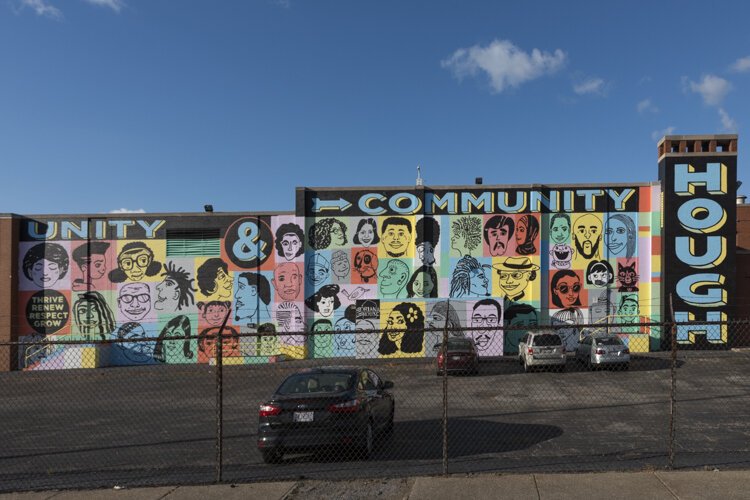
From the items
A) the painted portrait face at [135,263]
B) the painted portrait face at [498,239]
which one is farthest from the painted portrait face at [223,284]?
the painted portrait face at [498,239]

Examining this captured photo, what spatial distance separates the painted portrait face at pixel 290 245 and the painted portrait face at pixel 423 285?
6.67 m

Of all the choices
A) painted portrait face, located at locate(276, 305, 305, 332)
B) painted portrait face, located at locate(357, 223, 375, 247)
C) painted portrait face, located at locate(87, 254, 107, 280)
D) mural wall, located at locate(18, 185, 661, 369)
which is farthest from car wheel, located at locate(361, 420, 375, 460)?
painted portrait face, located at locate(87, 254, 107, 280)

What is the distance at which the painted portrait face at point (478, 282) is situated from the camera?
97.7ft

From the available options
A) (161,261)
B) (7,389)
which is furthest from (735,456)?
(161,261)

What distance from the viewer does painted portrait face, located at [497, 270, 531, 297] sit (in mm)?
29609

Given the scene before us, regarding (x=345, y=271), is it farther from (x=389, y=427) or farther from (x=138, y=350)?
(x=389, y=427)

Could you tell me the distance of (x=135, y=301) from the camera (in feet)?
99.0

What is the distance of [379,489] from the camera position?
6.93 m

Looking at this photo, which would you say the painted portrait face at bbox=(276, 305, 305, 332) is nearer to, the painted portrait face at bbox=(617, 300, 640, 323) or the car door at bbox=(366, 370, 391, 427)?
the painted portrait face at bbox=(617, 300, 640, 323)

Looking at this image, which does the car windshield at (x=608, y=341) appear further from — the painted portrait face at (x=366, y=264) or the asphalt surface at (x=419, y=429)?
the painted portrait face at (x=366, y=264)

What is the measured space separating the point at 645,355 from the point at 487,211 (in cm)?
1054

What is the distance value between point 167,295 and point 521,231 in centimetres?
1956

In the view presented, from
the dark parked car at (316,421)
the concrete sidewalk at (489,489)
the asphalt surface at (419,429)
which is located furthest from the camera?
the dark parked car at (316,421)

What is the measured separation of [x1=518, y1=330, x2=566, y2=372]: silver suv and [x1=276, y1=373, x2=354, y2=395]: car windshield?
14.0 metres
